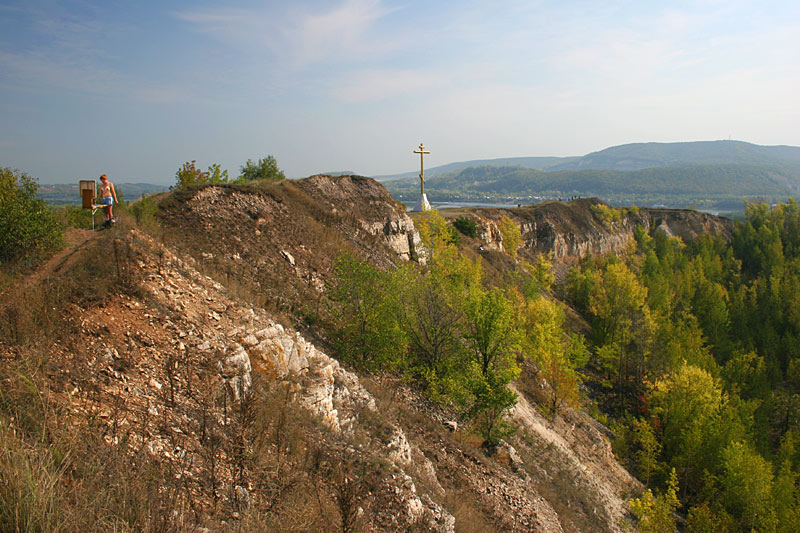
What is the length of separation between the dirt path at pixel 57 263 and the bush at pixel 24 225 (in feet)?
1.11

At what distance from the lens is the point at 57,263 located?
9.58 metres

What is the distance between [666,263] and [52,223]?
7793cm

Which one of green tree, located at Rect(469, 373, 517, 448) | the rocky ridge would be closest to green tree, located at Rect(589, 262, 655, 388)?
the rocky ridge

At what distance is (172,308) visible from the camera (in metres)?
10.1

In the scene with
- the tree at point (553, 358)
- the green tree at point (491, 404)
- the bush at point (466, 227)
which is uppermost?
the bush at point (466, 227)

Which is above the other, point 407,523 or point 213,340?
point 213,340

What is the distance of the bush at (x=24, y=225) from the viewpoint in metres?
9.34

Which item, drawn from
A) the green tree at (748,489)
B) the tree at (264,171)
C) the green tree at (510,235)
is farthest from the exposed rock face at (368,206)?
the green tree at (510,235)

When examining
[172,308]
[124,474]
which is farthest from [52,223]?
[124,474]

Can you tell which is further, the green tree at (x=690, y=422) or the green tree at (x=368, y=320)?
the green tree at (x=690, y=422)

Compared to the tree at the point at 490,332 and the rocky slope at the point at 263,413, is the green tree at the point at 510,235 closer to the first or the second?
the rocky slope at the point at 263,413

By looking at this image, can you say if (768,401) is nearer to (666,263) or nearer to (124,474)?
(666,263)

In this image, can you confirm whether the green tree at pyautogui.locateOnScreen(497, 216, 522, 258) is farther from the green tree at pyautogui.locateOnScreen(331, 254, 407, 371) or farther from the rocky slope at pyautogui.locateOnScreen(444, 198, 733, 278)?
the green tree at pyautogui.locateOnScreen(331, 254, 407, 371)

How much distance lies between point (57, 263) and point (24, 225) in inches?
42.5
